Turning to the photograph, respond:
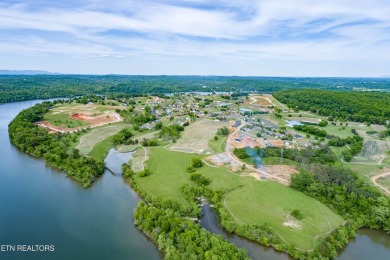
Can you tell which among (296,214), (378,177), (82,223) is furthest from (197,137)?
(82,223)

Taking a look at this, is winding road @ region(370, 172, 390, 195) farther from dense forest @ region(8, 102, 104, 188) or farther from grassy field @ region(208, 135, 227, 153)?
dense forest @ region(8, 102, 104, 188)

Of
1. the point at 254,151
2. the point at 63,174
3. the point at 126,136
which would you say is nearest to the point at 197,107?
the point at 126,136

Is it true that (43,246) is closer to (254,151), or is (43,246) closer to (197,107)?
(254,151)

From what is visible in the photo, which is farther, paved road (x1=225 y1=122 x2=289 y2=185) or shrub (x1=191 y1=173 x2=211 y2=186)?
paved road (x1=225 y1=122 x2=289 y2=185)

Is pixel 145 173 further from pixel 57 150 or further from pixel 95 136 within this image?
pixel 95 136

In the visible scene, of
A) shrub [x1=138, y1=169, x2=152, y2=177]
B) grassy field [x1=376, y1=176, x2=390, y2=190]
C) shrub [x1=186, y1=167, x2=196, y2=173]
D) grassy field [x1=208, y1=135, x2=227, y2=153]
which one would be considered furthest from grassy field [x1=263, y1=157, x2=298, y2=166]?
shrub [x1=138, y1=169, x2=152, y2=177]

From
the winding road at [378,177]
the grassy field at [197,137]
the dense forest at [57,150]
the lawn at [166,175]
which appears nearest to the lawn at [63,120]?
the dense forest at [57,150]

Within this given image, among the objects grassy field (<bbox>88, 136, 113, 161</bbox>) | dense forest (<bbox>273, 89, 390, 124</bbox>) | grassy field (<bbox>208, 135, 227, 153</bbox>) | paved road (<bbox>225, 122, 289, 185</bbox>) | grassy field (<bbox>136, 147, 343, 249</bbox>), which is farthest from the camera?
dense forest (<bbox>273, 89, 390, 124</bbox>)
